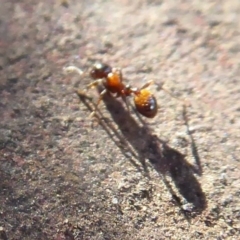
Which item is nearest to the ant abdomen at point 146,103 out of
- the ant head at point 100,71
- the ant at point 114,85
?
the ant at point 114,85

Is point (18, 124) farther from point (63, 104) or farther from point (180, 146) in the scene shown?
point (180, 146)

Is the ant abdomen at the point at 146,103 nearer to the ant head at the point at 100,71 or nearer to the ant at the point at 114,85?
the ant at the point at 114,85

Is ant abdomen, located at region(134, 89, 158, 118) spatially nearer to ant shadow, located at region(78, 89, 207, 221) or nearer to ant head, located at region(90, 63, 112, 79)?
ant shadow, located at region(78, 89, 207, 221)

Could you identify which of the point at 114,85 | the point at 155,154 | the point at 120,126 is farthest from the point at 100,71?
the point at 155,154

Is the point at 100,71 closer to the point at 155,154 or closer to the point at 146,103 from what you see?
the point at 146,103

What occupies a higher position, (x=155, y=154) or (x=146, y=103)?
(x=146, y=103)

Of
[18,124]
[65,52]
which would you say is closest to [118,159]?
[18,124]
